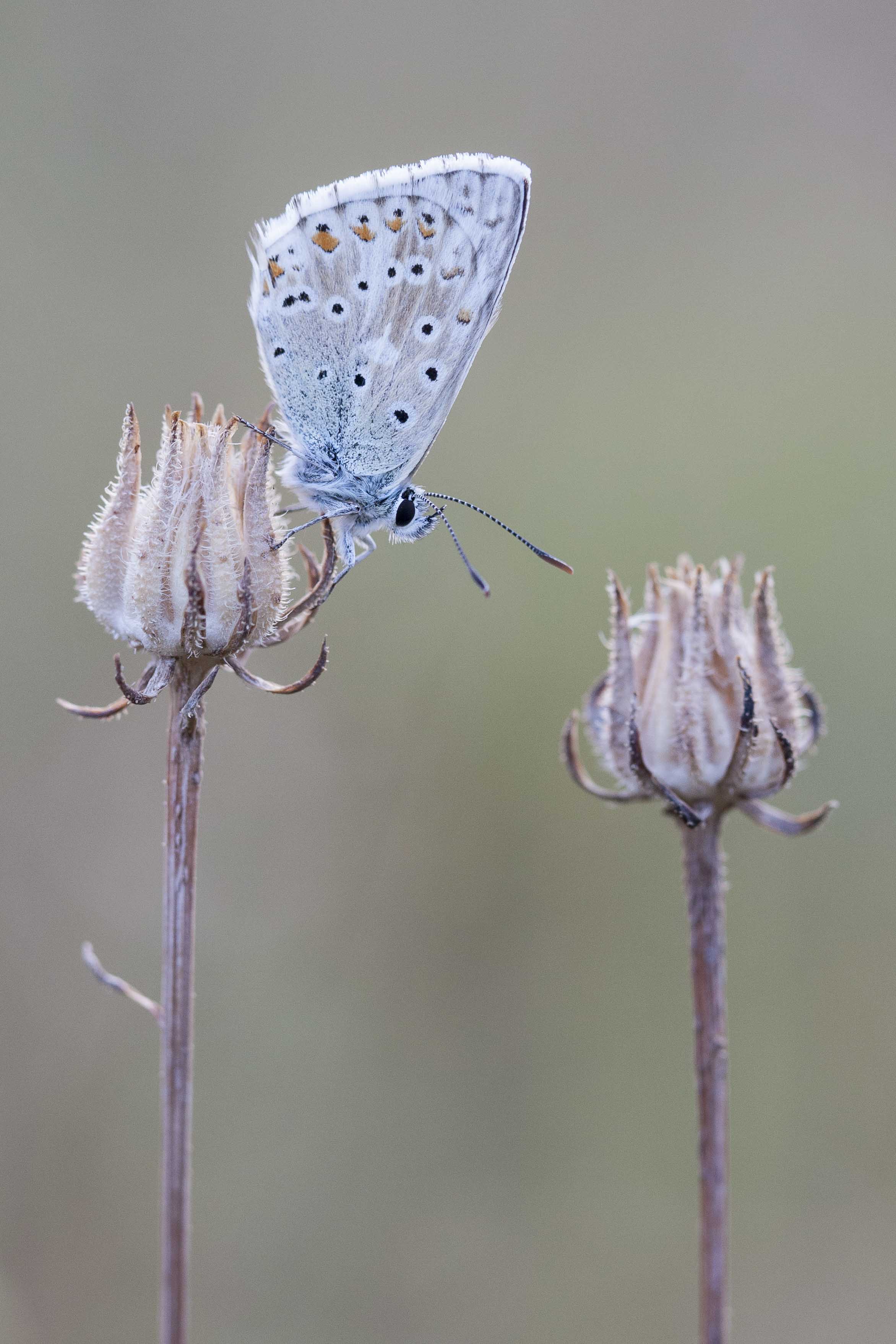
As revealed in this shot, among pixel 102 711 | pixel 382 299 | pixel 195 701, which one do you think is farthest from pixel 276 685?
pixel 382 299

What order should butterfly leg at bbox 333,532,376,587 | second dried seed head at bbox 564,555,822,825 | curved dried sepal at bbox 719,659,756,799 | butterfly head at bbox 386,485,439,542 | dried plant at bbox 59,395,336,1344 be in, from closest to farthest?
dried plant at bbox 59,395,336,1344, curved dried sepal at bbox 719,659,756,799, second dried seed head at bbox 564,555,822,825, butterfly leg at bbox 333,532,376,587, butterfly head at bbox 386,485,439,542

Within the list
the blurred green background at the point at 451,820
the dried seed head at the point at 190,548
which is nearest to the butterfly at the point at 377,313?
the dried seed head at the point at 190,548

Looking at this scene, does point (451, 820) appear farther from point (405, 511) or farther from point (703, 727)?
point (703, 727)

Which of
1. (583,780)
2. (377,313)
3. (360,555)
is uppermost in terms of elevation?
(377,313)

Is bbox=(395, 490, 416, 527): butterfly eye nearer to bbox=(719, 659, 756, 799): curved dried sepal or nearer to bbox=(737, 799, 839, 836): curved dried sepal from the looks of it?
bbox=(719, 659, 756, 799): curved dried sepal

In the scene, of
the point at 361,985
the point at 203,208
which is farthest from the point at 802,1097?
the point at 203,208

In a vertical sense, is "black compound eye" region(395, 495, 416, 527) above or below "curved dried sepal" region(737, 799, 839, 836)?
above

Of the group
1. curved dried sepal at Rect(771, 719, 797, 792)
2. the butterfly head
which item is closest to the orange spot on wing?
the butterfly head

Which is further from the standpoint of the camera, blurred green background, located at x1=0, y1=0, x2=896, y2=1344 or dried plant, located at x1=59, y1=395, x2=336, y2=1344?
blurred green background, located at x1=0, y1=0, x2=896, y2=1344
